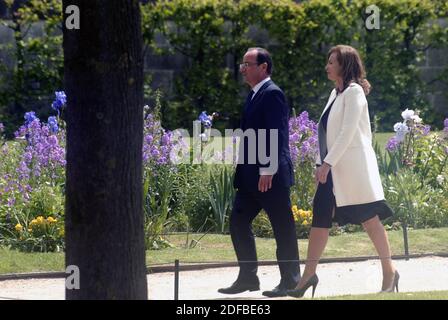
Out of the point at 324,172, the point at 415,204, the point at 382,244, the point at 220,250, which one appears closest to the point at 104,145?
the point at 324,172

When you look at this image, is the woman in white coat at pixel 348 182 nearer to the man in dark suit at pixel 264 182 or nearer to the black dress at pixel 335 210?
the black dress at pixel 335 210

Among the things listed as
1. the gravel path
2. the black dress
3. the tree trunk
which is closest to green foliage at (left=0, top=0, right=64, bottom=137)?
the gravel path

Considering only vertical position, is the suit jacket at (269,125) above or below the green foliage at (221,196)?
above

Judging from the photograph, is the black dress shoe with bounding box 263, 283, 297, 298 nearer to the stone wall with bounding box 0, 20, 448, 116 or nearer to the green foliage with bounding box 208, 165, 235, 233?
the green foliage with bounding box 208, 165, 235, 233

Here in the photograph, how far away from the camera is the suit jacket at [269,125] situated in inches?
316

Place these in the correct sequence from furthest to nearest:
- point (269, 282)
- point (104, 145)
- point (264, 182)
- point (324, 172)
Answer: point (269, 282), point (264, 182), point (324, 172), point (104, 145)

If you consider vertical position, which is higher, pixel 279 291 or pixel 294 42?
pixel 294 42

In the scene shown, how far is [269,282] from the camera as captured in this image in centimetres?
868

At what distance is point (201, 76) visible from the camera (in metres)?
18.2

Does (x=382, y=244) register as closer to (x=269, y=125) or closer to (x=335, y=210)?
(x=335, y=210)

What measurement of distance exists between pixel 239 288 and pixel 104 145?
2480 millimetres

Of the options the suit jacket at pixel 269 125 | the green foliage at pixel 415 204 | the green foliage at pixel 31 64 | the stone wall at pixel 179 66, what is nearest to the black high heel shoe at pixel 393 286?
the suit jacket at pixel 269 125

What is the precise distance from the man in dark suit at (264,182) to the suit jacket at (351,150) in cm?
35
